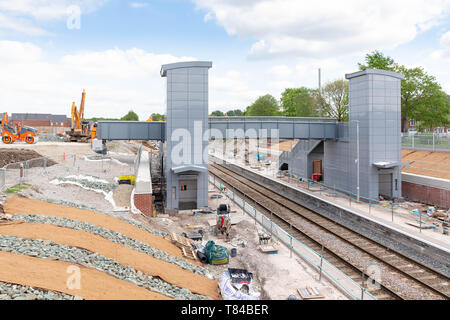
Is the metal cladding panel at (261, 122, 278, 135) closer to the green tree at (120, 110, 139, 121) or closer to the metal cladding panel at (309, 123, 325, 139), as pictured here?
the metal cladding panel at (309, 123, 325, 139)

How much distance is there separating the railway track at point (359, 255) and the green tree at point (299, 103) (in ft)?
132

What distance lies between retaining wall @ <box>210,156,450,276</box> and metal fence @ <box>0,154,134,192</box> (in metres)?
19.8

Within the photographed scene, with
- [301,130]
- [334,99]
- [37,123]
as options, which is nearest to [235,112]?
[37,123]

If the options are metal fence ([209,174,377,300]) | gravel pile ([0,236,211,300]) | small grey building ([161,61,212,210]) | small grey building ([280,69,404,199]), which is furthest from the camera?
small grey building ([280,69,404,199])

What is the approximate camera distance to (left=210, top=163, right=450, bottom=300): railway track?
13.9 metres

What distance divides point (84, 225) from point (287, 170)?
3563 centimetres

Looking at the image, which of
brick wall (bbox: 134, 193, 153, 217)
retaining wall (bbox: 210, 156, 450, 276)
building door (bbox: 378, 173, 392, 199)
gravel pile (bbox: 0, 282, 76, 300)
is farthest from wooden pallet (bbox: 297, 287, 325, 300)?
building door (bbox: 378, 173, 392, 199)

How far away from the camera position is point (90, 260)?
36.1 feet

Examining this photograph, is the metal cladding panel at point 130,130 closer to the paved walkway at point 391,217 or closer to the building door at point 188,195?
the building door at point 188,195

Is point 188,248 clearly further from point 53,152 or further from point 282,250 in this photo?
point 53,152

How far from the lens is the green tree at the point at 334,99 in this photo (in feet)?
191

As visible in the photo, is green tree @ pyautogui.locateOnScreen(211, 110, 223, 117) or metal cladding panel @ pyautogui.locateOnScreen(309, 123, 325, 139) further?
green tree @ pyautogui.locateOnScreen(211, 110, 223, 117)
